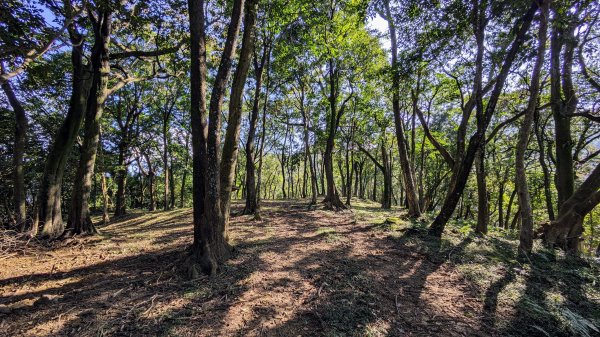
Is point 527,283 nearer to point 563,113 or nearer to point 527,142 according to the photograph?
point 527,142

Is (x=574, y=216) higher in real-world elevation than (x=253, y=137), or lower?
lower

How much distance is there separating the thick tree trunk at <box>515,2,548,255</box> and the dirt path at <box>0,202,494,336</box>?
7.29 ft

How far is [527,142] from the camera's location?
6.54 m

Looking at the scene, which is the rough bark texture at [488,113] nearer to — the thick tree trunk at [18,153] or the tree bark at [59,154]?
the tree bark at [59,154]

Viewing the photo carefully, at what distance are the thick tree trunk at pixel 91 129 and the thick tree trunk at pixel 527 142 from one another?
39.7ft

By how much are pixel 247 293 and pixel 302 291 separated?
938 mm

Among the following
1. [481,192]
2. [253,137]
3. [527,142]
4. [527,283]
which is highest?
[253,137]

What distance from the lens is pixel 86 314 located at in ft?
11.6

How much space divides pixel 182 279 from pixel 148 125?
18.8 metres

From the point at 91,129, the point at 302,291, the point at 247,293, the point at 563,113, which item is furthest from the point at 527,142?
the point at 91,129

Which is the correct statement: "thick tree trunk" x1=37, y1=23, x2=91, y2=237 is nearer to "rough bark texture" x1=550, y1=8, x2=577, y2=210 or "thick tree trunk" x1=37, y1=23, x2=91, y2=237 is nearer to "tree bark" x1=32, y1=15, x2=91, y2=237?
"tree bark" x1=32, y1=15, x2=91, y2=237

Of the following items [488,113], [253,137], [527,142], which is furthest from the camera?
[253,137]

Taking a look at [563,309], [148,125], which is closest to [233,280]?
[563,309]

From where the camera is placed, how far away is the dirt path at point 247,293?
3.40 metres
